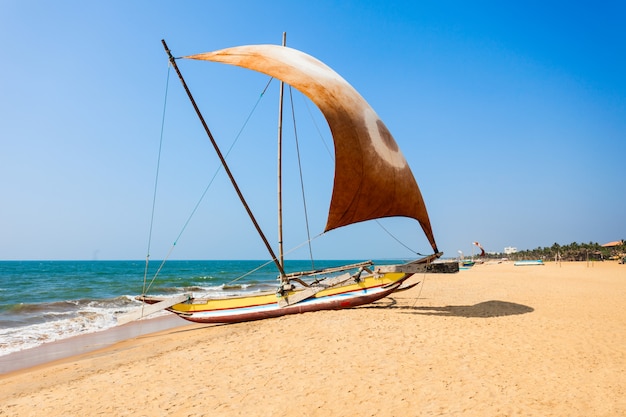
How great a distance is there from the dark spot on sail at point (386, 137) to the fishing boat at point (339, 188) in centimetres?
4

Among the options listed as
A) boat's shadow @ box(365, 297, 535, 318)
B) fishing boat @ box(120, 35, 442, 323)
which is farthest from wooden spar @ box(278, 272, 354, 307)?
boat's shadow @ box(365, 297, 535, 318)

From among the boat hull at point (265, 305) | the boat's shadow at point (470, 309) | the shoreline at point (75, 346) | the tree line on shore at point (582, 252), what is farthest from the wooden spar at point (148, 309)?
the tree line on shore at point (582, 252)

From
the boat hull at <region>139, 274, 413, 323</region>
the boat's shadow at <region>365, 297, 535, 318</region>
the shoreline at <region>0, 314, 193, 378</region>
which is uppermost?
the boat hull at <region>139, 274, 413, 323</region>

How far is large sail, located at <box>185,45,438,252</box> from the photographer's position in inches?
428

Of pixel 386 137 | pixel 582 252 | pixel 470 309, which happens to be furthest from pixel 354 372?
pixel 582 252

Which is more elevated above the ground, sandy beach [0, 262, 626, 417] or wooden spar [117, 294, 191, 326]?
wooden spar [117, 294, 191, 326]

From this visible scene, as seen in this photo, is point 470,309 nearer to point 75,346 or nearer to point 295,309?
point 295,309

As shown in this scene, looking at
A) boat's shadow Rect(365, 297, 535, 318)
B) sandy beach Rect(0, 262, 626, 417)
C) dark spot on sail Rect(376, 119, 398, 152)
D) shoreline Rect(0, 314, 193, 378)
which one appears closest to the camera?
sandy beach Rect(0, 262, 626, 417)

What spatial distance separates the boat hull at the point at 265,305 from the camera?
11586 mm

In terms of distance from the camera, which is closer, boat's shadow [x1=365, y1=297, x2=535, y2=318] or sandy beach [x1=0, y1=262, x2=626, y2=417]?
sandy beach [x1=0, y1=262, x2=626, y2=417]

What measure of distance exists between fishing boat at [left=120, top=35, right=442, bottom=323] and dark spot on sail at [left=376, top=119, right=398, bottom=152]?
43 mm

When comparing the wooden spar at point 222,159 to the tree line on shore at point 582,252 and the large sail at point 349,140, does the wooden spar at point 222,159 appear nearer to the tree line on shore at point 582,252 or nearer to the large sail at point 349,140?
the large sail at point 349,140

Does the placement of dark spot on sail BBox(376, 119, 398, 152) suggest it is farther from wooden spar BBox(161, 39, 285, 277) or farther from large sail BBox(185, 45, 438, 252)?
wooden spar BBox(161, 39, 285, 277)

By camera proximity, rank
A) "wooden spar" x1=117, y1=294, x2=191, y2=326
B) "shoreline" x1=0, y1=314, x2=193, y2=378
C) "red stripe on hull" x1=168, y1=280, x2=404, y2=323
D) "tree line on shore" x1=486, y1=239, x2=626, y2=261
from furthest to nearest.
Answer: "tree line on shore" x1=486, y1=239, x2=626, y2=261 → "red stripe on hull" x1=168, y1=280, x2=404, y2=323 → "wooden spar" x1=117, y1=294, x2=191, y2=326 → "shoreline" x1=0, y1=314, x2=193, y2=378
